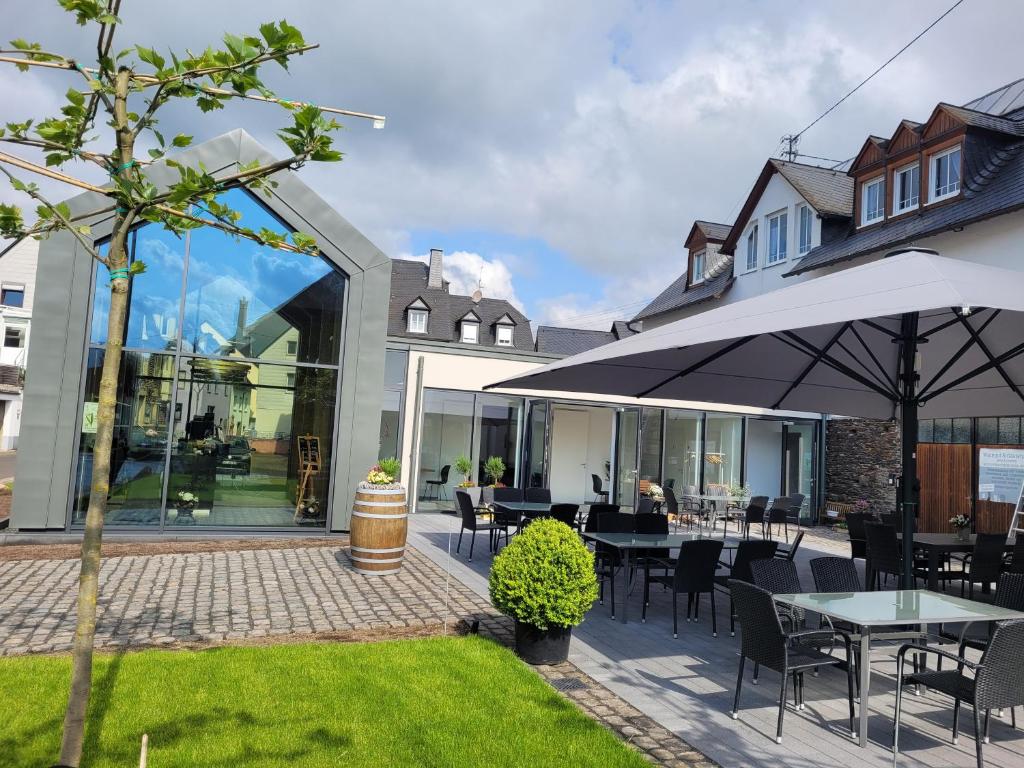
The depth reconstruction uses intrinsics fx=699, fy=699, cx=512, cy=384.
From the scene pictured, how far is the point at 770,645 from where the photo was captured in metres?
4.25

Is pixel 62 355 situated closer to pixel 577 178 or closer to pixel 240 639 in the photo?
pixel 240 639

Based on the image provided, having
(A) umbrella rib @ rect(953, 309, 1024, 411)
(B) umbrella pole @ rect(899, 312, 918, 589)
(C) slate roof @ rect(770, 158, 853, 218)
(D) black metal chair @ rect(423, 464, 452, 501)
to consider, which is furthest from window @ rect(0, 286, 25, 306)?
(A) umbrella rib @ rect(953, 309, 1024, 411)

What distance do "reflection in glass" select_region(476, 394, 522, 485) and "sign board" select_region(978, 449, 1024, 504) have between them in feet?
32.6

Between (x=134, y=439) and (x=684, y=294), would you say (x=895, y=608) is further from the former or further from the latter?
(x=684, y=294)

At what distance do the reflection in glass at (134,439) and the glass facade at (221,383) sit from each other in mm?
15

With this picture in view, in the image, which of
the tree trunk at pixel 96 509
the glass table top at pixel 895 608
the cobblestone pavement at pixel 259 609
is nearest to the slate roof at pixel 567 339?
the cobblestone pavement at pixel 259 609

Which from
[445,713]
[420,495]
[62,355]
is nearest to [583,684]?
[445,713]

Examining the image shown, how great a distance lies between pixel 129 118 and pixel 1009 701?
16.8 feet

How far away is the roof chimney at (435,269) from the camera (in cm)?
2941

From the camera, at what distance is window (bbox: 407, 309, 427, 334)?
2508cm

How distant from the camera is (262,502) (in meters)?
10.8

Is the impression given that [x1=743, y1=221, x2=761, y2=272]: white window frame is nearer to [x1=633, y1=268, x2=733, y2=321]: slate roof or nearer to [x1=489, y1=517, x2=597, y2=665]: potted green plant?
[x1=633, y1=268, x2=733, y2=321]: slate roof

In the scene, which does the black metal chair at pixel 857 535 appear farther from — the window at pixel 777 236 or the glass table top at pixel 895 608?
the window at pixel 777 236

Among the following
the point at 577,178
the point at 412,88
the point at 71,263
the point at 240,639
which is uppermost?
the point at 577,178
